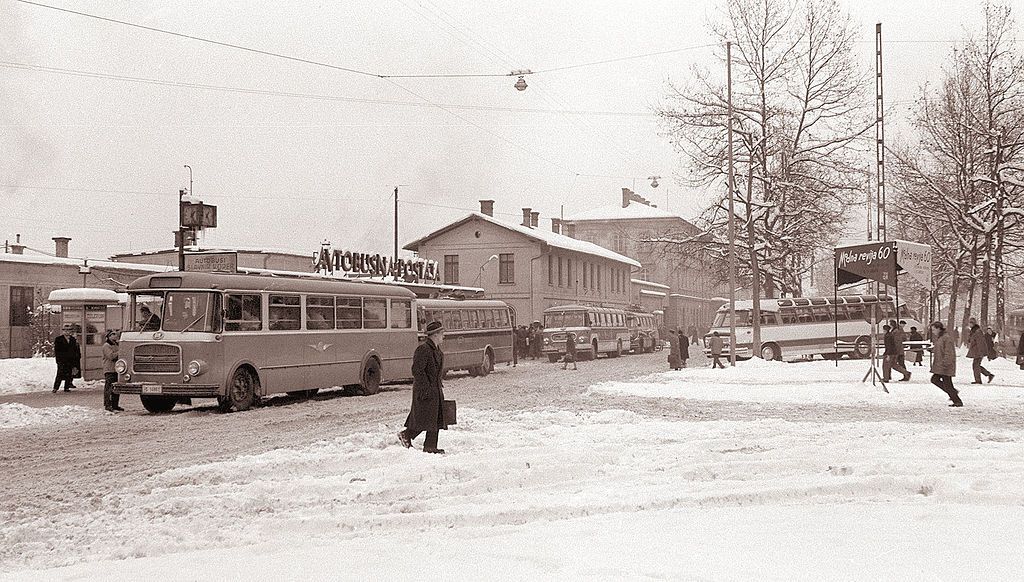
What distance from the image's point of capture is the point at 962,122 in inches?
1534

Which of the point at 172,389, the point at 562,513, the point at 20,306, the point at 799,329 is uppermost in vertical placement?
the point at 20,306

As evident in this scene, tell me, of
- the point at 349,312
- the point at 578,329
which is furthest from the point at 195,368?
the point at 578,329

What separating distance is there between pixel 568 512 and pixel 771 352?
3524 centimetres

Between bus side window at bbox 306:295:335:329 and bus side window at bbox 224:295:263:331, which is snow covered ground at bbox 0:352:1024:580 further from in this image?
bus side window at bbox 306:295:335:329

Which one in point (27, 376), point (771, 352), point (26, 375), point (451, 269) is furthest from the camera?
point (451, 269)

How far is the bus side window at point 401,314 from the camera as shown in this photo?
2491 centimetres

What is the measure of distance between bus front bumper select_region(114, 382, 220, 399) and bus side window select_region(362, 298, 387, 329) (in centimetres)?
574

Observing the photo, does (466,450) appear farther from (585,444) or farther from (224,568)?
(224,568)

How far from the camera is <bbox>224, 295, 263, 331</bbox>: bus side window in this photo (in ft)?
61.7

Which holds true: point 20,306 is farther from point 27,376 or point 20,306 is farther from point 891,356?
point 891,356

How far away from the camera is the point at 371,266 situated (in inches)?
1822

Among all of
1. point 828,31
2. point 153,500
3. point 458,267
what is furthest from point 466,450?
point 458,267

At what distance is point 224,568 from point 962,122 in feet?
130

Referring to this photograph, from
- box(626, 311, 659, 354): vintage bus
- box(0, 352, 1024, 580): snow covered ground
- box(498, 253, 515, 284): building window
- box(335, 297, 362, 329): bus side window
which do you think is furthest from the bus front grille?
box(498, 253, 515, 284): building window
